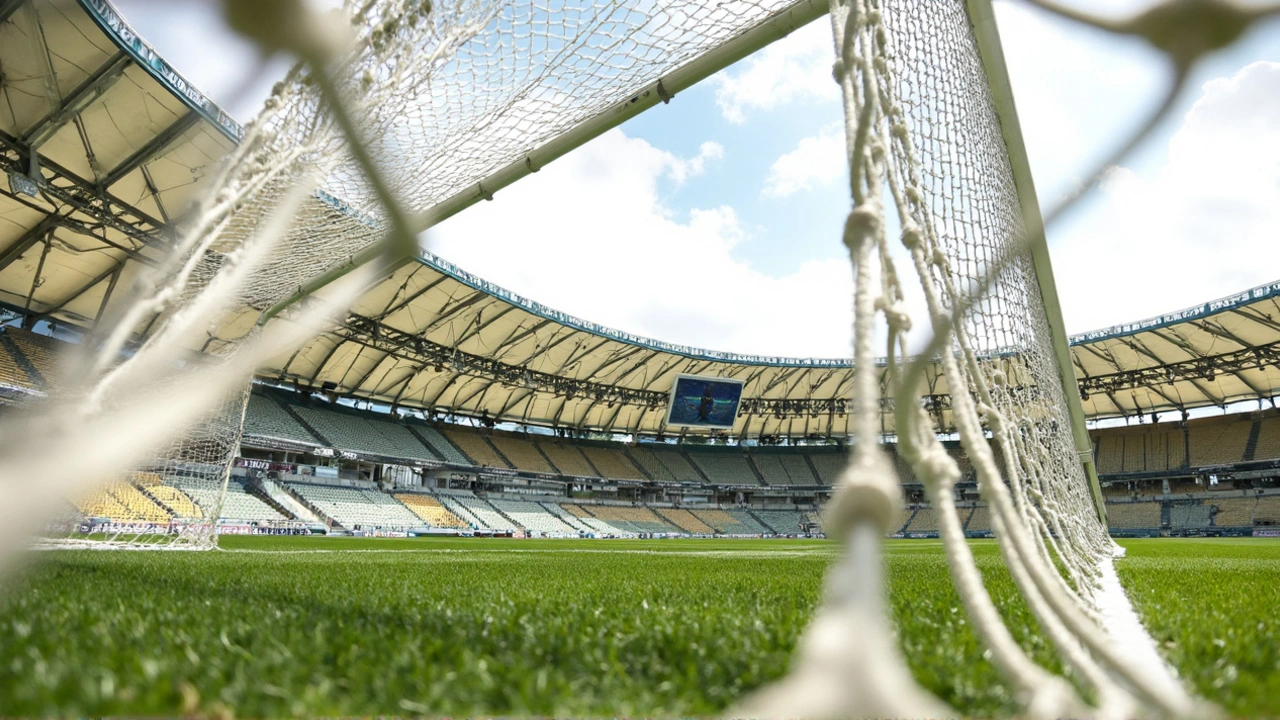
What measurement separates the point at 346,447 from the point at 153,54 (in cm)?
2151

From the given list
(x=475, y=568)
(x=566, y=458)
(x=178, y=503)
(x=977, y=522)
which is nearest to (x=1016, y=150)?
(x=475, y=568)

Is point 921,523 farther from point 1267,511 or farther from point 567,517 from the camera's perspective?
point 567,517

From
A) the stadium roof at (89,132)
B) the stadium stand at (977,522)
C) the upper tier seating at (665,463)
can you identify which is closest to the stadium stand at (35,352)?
the stadium roof at (89,132)

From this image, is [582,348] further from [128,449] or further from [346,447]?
[128,449]

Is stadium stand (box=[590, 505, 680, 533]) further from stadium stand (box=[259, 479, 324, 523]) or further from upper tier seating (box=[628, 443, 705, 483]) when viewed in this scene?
stadium stand (box=[259, 479, 324, 523])

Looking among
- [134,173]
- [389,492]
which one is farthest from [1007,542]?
[389,492]

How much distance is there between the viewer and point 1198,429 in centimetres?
3716

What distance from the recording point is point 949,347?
1.65 m

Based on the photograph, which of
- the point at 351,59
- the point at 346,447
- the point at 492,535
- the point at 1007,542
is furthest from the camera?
the point at 492,535

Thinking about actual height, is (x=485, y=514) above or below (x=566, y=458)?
below

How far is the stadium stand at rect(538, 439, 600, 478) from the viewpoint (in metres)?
39.6

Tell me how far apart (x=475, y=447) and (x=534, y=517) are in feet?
16.7

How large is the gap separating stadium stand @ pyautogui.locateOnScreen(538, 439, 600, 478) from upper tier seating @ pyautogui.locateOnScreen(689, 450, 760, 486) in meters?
8.43

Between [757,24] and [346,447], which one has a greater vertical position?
[757,24]
